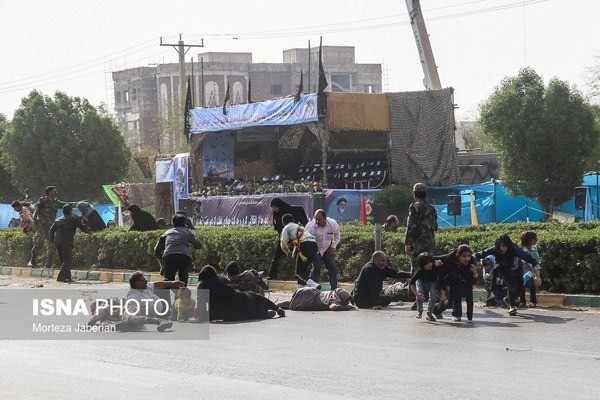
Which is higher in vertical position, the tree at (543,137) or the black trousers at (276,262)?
the tree at (543,137)

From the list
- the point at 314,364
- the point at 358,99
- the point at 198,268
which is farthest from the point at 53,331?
the point at 358,99

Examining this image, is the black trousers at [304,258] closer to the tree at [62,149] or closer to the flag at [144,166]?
the tree at [62,149]

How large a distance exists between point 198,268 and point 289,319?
8.99 m

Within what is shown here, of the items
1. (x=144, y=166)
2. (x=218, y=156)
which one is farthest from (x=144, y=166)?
(x=218, y=156)

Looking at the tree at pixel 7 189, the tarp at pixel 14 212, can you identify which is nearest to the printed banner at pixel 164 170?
the tarp at pixel 14 212

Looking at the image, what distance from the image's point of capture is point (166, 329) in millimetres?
13742

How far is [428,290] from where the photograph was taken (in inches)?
579

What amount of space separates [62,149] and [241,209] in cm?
1842

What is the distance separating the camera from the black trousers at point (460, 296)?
1420 centimetres

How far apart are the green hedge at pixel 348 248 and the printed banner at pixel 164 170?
15650 millimetres

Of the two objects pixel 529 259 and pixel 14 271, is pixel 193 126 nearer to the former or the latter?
pixel 14 271

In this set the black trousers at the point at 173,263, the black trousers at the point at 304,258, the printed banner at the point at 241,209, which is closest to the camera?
the black trousers at the point at 173,263

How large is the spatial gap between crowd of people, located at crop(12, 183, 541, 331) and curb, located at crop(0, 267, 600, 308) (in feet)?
1.50

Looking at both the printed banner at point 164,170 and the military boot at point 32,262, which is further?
the printed banner at point 164,170
